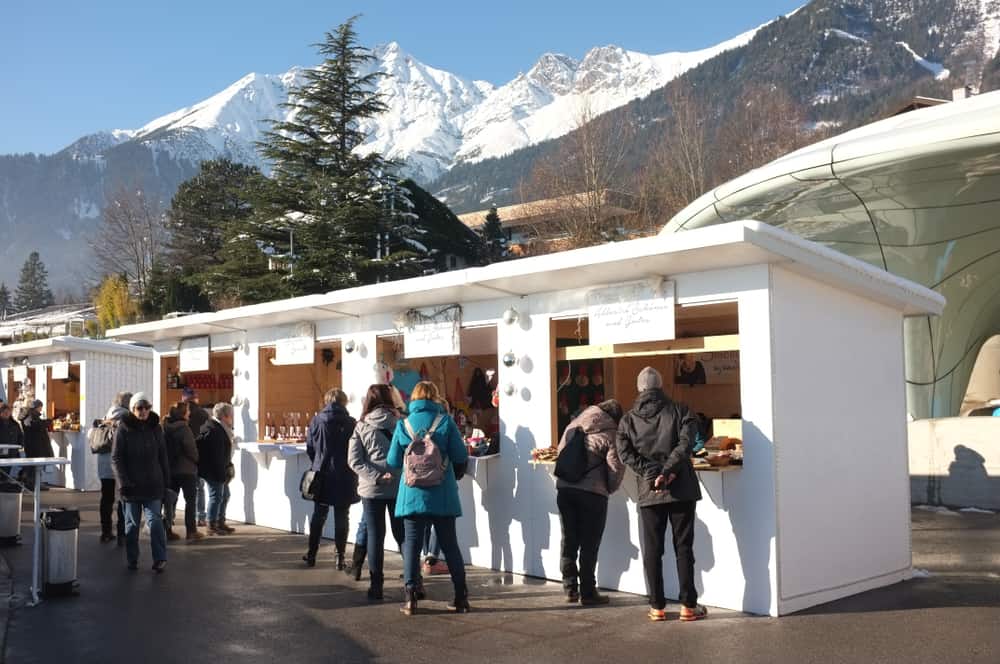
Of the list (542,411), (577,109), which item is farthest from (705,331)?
(577,109)

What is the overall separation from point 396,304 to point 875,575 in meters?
4.89

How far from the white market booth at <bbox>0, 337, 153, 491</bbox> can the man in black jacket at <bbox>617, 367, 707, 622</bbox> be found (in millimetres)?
12475

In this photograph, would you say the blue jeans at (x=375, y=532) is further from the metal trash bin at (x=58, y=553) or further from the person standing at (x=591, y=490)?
the metal trash bin at (x=58, y=553)

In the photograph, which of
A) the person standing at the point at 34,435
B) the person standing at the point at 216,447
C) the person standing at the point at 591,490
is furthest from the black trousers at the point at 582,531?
the person standing at the point at 34,435

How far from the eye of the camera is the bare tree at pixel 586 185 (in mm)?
33812

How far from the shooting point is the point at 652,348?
8.12 m

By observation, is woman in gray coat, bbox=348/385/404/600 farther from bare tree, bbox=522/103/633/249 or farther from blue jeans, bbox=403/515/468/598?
bare tree, bbox=522/103/633/249

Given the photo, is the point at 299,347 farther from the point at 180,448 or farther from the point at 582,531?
the point at 582,531

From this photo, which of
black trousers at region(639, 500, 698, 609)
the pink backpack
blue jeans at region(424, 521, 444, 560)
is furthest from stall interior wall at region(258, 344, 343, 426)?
black trousers at region(639, 500, 698, 609)

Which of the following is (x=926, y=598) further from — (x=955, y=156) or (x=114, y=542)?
(x=955, y=156)

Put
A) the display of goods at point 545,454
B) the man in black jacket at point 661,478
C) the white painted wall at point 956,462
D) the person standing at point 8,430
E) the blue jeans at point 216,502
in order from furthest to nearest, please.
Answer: the white painted wall at point 956,462 < the blue jeans at point 216,502 < the person standing at point 8,430 < the display of goods at point 545,454 < the man in black jacket at point 661,478

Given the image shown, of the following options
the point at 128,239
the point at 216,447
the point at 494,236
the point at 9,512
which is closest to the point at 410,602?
the point at 216,447

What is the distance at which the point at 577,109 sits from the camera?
36.5m

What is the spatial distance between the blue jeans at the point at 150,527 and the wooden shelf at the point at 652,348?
3755mm
